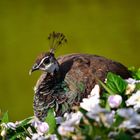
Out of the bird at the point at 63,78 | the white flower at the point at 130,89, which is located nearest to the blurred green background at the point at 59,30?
the bird at the point at 63,78

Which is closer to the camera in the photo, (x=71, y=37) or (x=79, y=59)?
(x=79, y=59)

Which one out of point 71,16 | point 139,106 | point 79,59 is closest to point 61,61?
point 79,59

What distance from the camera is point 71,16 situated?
16.9 ft

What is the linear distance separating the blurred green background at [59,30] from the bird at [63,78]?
1914 millimetres

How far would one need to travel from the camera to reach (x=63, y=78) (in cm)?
310

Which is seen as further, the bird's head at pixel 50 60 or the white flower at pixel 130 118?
the bird's head at pixel 50 60

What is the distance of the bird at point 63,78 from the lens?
301 cm

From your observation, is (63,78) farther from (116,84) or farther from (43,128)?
(43,128)

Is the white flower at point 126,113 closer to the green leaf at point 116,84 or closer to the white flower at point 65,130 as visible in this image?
the white flower at point 65,130

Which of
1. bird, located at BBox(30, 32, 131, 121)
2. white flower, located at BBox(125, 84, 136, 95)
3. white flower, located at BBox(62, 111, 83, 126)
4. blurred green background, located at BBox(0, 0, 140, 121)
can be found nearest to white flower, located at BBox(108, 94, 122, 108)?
white flower, located at BBox(62, 111, 83, 126)

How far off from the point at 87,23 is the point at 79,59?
6.70ft

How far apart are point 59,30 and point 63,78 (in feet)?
6.93

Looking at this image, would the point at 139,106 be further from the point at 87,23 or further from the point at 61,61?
the point at 87,23

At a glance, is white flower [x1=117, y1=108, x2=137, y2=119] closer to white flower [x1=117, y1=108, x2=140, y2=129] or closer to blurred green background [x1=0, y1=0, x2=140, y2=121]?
white flower [x1=117, y1=108, x2=140, y2=129]
